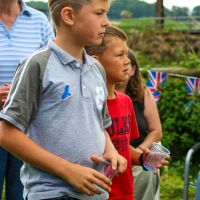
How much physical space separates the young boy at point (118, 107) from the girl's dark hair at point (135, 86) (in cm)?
99

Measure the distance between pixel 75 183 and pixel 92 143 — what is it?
7.8 inches

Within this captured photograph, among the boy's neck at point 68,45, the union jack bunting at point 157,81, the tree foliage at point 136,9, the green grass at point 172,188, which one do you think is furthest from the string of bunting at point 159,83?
the boy's neck at point 68,45

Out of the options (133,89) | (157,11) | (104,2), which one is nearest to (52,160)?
(104,2)

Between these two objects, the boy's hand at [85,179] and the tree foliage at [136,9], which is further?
the tree foliage at [136,9]

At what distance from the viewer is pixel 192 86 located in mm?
6629

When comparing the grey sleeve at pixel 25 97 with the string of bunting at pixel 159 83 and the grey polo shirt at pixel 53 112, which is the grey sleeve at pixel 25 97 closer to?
the grey polo shirt at pixel 53 112

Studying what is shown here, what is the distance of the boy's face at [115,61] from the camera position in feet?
10.8

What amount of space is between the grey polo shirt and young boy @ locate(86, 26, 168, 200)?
0.62m

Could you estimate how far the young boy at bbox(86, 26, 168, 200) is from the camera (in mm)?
3221

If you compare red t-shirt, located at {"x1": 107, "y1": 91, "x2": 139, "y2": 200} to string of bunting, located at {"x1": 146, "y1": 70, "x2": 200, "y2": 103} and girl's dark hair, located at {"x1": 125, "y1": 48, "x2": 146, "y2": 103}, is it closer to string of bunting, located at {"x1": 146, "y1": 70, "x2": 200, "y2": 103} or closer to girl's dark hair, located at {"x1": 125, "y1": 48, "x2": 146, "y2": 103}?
girl's dark hair, located at {"x1": 125, "y1": 48, "x2": 146, "y2": 103}

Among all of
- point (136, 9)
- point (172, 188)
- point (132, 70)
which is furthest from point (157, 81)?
point (136, 9)

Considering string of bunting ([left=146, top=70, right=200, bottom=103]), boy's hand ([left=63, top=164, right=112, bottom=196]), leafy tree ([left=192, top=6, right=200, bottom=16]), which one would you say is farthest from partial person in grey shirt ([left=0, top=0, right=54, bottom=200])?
leafy tree ([left=192, top=6, right=200, bottom=16])

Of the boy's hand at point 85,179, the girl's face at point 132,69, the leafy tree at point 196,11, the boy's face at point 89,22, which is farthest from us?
the leafy tree at point 196,11

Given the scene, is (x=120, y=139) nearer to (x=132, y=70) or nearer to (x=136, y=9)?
(x=132, y=70)
